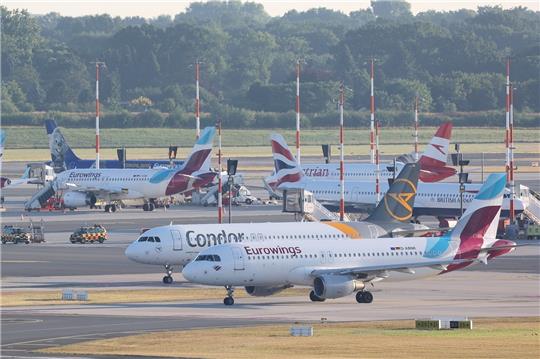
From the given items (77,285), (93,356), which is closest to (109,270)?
(77,285)

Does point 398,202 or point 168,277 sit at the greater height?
point 398,202

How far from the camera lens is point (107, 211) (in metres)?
146

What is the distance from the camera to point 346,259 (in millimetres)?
75438

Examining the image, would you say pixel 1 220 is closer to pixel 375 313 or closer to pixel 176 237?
pixel 176 237

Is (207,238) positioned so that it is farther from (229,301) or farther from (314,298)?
(314,298)

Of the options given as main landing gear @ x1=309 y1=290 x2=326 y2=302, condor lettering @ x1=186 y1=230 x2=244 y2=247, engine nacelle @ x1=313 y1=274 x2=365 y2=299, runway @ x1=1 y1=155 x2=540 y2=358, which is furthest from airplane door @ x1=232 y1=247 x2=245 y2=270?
condor lettering @ x1=186 y1=230 x2=244 y2=247

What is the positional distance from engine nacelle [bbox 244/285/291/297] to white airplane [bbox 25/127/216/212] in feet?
229

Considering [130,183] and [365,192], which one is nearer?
[365,192]

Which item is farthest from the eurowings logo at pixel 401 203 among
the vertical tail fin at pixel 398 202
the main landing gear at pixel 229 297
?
the main landing gear at pixel 229 297

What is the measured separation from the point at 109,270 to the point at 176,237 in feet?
37.7

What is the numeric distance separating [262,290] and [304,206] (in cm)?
4236

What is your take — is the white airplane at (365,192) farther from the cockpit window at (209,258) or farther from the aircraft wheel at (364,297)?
the cockpit window at (209,258)

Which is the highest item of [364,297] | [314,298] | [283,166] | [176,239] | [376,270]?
[283,166]

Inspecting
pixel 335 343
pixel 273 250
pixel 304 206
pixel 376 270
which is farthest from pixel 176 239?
pixel 304 206
